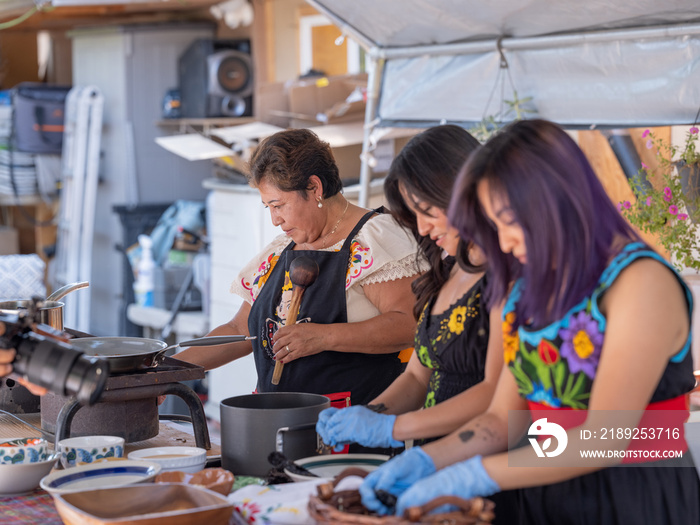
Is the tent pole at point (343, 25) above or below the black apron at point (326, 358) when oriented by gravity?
above

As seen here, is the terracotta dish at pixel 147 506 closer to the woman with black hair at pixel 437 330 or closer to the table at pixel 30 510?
the table at pixel 30 510

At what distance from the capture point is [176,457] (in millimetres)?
1739

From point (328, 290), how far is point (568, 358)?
1.06 m

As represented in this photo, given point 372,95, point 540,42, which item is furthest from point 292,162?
point 372,95

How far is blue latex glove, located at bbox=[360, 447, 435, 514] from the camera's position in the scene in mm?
1346

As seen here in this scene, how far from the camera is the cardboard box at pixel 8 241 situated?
9.31 m

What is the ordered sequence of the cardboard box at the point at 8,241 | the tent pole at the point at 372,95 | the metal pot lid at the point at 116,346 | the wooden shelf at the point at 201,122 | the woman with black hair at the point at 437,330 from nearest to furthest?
1. the woman with black hair at the point at 437,330
2. the metal pot lid at the point at 116,346
3. the tent pole at the point at 372,95
4. the wooden shelf at the point at 201,122
5. the cardboard box at the point at 8,241

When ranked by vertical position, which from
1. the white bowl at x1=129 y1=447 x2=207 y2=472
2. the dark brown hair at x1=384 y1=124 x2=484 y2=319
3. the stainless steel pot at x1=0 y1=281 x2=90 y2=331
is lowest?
the white bowl at x1=129 y1=447 x2=207 y2=472

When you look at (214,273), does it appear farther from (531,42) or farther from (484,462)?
(484,462)

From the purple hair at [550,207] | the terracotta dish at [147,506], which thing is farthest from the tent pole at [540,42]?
the terracotta dish at [147,506]

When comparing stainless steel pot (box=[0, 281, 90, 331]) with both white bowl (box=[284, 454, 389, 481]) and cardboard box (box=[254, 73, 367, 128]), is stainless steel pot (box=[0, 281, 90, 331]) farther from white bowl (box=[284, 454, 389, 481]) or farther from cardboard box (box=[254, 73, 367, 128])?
cardboard box (box=[254, 73, 367, 128])

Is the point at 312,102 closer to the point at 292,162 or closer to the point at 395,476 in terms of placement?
the point at 292,162

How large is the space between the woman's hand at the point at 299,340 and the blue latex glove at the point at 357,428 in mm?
629

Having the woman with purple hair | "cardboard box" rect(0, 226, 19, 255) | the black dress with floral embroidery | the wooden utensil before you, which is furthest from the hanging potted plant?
"cardboard box" rect(0, 226, 19, 255)
